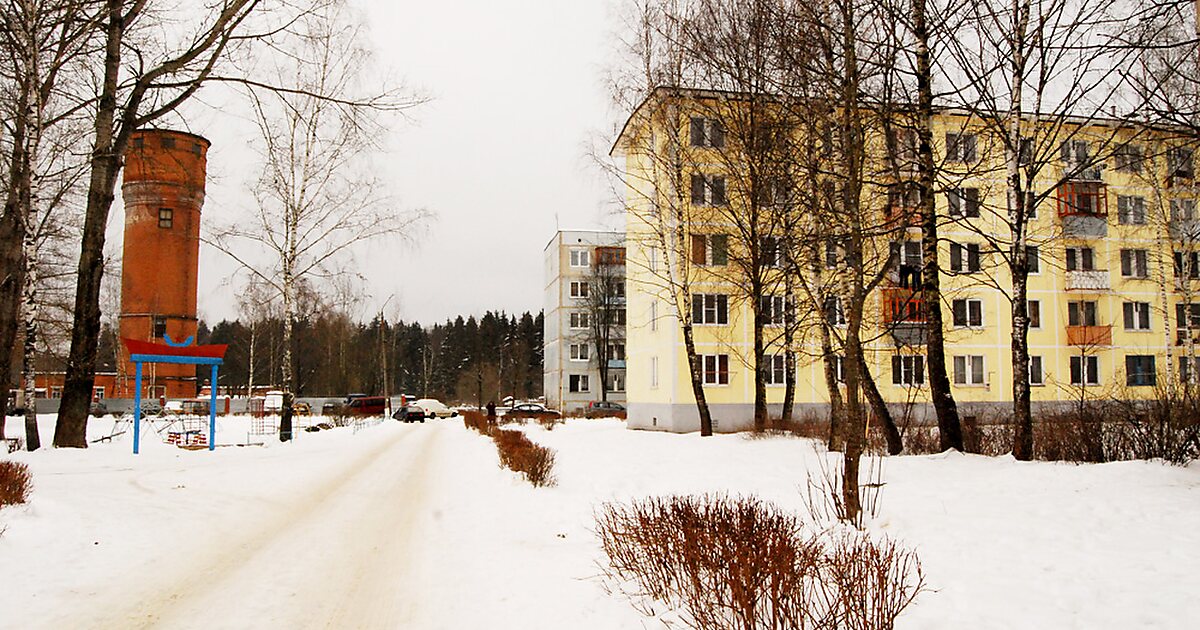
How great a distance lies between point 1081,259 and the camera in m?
38.4

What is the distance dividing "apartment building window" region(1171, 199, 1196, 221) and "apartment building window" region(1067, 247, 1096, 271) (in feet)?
31.0

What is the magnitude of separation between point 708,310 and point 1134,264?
21.4 m

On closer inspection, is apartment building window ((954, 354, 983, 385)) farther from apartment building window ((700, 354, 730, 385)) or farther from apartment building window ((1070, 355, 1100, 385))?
apartment building window ((700, 354, 730, 385))

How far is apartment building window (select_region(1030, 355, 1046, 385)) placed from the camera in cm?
3622

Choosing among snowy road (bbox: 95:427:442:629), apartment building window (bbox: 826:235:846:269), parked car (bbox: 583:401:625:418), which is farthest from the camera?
parked car (bbox: 583:401:625:418)

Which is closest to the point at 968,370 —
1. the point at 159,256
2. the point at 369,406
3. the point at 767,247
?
the point at 767,247

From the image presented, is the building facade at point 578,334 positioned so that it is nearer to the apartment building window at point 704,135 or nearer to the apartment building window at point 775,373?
the apartment building window at point 775,373

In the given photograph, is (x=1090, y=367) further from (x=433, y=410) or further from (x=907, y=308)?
(x=433, y=410)

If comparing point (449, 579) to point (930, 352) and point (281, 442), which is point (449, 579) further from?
point (281, 442)

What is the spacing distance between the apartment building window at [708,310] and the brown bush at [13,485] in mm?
26121

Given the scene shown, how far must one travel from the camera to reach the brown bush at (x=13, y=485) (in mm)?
8719

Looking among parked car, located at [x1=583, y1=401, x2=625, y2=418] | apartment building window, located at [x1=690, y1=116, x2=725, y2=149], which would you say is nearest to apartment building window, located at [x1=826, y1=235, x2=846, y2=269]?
apartment building window, located at [x1=690, y1=116, x2=725, y2=149]

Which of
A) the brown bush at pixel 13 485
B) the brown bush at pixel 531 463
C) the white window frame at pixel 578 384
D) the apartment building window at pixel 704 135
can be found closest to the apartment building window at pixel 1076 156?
the apartment building window at pixel 704 135

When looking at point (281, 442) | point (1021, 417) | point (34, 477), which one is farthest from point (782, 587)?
point (281, 442)
